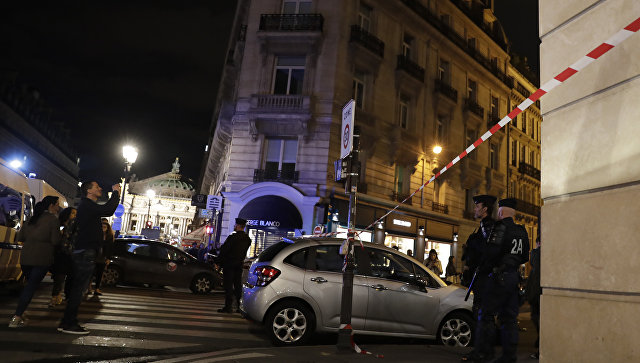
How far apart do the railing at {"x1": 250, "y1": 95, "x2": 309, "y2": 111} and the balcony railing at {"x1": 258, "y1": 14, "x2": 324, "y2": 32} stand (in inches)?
132

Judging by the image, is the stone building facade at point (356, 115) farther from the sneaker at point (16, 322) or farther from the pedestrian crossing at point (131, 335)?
the sneaker at point (16, 322)

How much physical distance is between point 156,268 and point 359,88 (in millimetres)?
13844

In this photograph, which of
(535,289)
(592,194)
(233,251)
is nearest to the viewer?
(592,194)

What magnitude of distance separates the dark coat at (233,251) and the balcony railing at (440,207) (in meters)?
18.9

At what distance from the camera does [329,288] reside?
22.9 feet

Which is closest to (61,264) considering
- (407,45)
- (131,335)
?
(131,335)

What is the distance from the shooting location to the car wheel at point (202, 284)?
14375 mm

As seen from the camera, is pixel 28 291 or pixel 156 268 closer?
pixel 28 291

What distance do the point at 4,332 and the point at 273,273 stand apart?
3.70 m

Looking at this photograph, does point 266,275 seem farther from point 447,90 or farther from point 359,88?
point 447,90

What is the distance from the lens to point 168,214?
423 feet

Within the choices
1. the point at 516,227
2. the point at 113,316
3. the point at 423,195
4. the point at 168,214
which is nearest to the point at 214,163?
the point at 423,195

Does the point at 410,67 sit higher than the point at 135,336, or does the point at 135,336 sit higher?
the point at 410,67

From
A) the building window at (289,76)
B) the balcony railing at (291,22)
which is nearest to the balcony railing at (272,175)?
the building window at (289,76)
